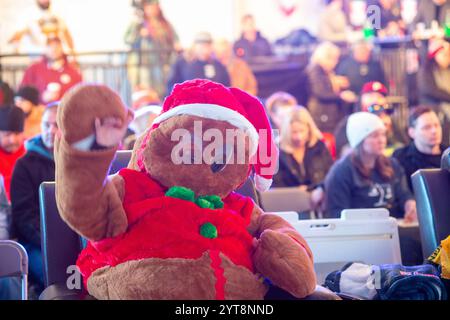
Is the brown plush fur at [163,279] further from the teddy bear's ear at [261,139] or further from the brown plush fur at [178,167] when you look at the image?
the teddy bear's ear at [261,139]

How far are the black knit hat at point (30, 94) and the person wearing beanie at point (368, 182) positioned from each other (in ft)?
11.0

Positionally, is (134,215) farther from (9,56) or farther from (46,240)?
(9,56)

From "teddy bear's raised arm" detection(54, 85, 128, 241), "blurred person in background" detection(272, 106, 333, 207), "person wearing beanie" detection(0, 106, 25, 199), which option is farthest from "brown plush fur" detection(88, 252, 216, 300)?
"blurred person in background" detection(272, 106, 333, 207)

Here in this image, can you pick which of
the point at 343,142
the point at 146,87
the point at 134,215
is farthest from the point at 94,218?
the point at 146,87

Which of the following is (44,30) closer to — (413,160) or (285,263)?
(413,160)

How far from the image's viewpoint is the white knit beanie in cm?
526

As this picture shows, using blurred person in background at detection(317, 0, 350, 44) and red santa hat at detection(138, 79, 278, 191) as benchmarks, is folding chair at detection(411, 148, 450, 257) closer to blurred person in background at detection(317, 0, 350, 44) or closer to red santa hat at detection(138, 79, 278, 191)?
red santa hat at detection(138, 79, 278, 191)

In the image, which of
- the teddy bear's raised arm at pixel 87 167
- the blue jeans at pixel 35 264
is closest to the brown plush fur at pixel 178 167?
the teddy bear's raised arm at pixel 87 167

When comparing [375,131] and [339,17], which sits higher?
[339,17]

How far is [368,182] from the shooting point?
5.04 meters

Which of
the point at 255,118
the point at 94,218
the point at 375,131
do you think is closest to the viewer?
the point at 94,218

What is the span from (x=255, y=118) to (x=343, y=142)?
4.23 meters

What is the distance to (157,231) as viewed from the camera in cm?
243

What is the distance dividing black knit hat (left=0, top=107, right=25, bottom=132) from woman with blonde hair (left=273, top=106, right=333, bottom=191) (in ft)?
5.88
